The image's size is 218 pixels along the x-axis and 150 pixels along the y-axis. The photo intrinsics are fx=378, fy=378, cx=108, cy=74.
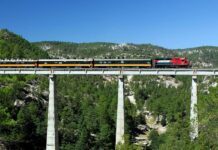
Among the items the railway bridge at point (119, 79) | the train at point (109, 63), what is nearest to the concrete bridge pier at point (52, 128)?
the railway bridge at point (119, 79)

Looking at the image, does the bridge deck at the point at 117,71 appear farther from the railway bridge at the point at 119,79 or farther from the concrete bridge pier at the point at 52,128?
the concrete bridge pier at the point at 52,128

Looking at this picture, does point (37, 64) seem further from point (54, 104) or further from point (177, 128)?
point (177, 128)

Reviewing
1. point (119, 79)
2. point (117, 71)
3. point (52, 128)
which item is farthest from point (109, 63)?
point (52, 128)

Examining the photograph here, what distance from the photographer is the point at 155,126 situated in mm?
112875

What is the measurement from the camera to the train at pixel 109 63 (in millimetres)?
59344

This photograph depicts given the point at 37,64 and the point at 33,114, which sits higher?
the point at 37,64

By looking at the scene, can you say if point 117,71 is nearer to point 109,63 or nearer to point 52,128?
point 109,63

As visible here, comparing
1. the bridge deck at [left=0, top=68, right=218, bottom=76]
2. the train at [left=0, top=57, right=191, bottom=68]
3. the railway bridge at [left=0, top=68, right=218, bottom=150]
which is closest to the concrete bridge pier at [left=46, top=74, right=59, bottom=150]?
the railway bridge at [left=0, top=68, right=218, bottom=150]

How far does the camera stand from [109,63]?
61062 mm

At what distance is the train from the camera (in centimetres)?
5934

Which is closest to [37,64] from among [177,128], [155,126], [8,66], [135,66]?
[8,66]

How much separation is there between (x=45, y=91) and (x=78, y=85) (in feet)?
144

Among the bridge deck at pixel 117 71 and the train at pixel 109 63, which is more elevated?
the train at pixel 109 63

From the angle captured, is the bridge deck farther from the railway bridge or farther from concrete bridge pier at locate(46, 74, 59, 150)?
concrete bridge pier at locate(46, 74, 59, 150)
